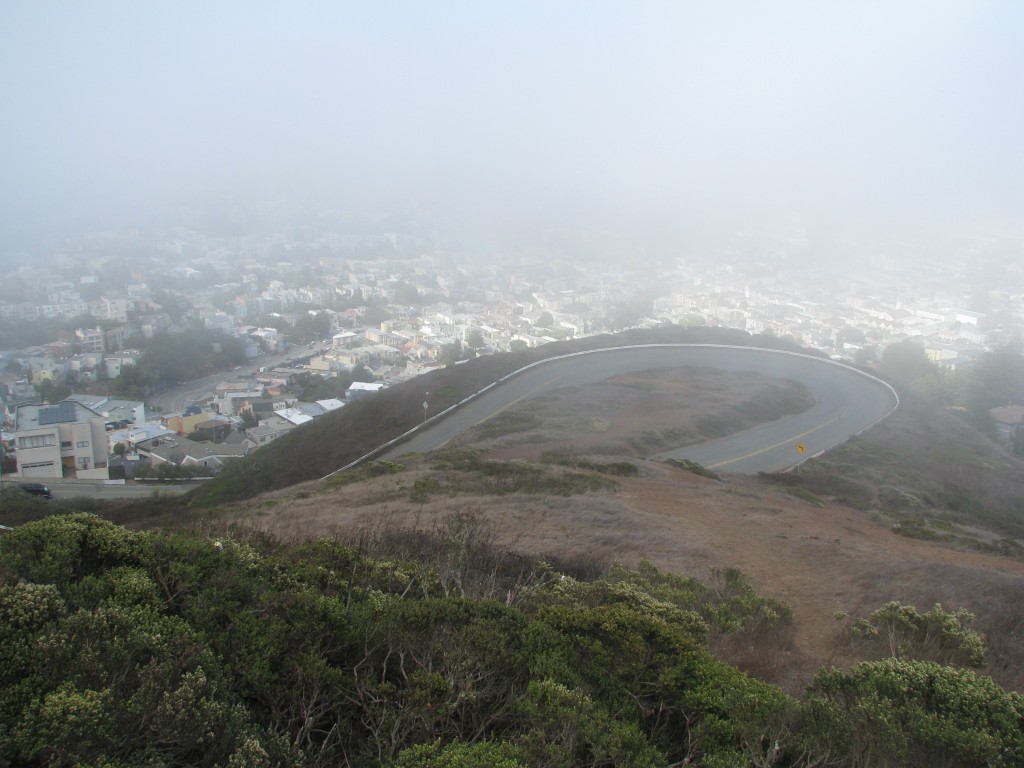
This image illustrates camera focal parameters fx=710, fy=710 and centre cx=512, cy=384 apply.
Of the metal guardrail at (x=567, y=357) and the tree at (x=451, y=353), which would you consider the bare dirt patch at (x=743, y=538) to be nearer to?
the metal guardrail at (x=567, y=357)

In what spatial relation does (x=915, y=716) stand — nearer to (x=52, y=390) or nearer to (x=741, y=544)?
(x=741, y=544)

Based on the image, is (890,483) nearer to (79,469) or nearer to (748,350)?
(748,350)

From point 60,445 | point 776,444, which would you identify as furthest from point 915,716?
point 60,445

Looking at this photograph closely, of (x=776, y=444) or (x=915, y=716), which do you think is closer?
(x=915, y=716)

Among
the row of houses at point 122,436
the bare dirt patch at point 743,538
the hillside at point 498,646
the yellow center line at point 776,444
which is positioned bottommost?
the row of houses at point 122,436

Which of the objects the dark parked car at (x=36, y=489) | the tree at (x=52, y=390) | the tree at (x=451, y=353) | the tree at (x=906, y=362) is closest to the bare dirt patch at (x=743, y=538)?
the dark parked car at (x=36, y=489)

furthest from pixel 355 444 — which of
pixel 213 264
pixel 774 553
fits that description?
pixel 213 264

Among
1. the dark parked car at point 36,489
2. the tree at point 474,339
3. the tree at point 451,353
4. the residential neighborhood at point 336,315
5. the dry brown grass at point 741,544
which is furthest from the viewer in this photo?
the tree at point 474,339

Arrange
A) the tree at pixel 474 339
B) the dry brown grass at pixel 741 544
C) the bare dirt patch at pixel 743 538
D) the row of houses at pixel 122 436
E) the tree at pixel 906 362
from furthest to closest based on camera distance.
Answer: the tree at pixel 474 339 < the tree at pixel 906 362 < the row of houses at pixel 122 436 < the bare dirt patch at pixel 743 538 < the dry brown grass at pixel 741 544
